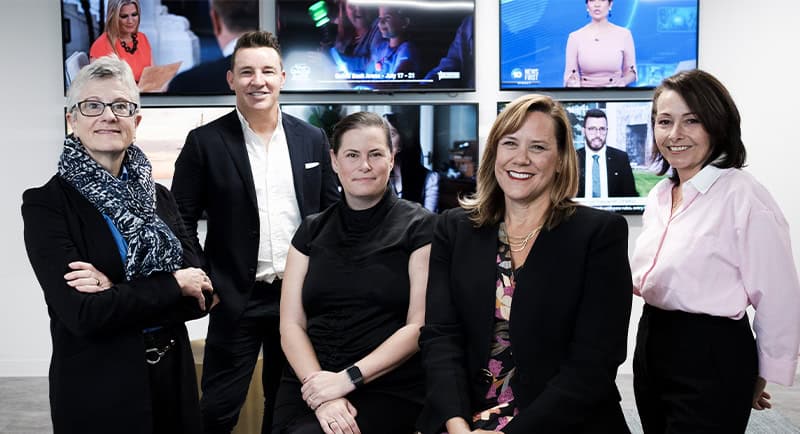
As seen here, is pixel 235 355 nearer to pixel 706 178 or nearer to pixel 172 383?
pixel 172 383

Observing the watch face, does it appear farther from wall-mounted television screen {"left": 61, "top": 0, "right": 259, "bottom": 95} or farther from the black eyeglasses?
wall-mounted television screen {"left": 61, "top": 0, "right": 259, "bottom": 95}

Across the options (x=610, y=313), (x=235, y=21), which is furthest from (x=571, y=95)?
(x=610, y=313)

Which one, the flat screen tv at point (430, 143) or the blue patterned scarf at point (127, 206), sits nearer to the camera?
the blue patterned scarf at point (127, 206)

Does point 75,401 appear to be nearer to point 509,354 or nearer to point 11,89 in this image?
point 509,354

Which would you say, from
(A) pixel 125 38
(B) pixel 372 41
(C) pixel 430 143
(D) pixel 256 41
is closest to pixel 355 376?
(D) pixel 256 41

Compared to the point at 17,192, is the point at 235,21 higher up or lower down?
higher up

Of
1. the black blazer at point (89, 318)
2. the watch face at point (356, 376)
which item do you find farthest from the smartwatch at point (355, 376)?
the black blazer at point (89, 318)

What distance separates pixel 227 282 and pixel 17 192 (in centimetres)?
270

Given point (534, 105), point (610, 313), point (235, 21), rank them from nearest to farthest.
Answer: point (610, 313) < point (534, 105) < point (235, 21)

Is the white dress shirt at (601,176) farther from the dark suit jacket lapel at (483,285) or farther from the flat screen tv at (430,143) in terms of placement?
the dark suit jacket lapel at (483,285)

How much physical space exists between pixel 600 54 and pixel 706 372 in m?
2.99

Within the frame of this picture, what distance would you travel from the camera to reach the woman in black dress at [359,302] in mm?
2293

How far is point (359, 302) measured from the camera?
238 cm

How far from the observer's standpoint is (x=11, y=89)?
4.79 meters
